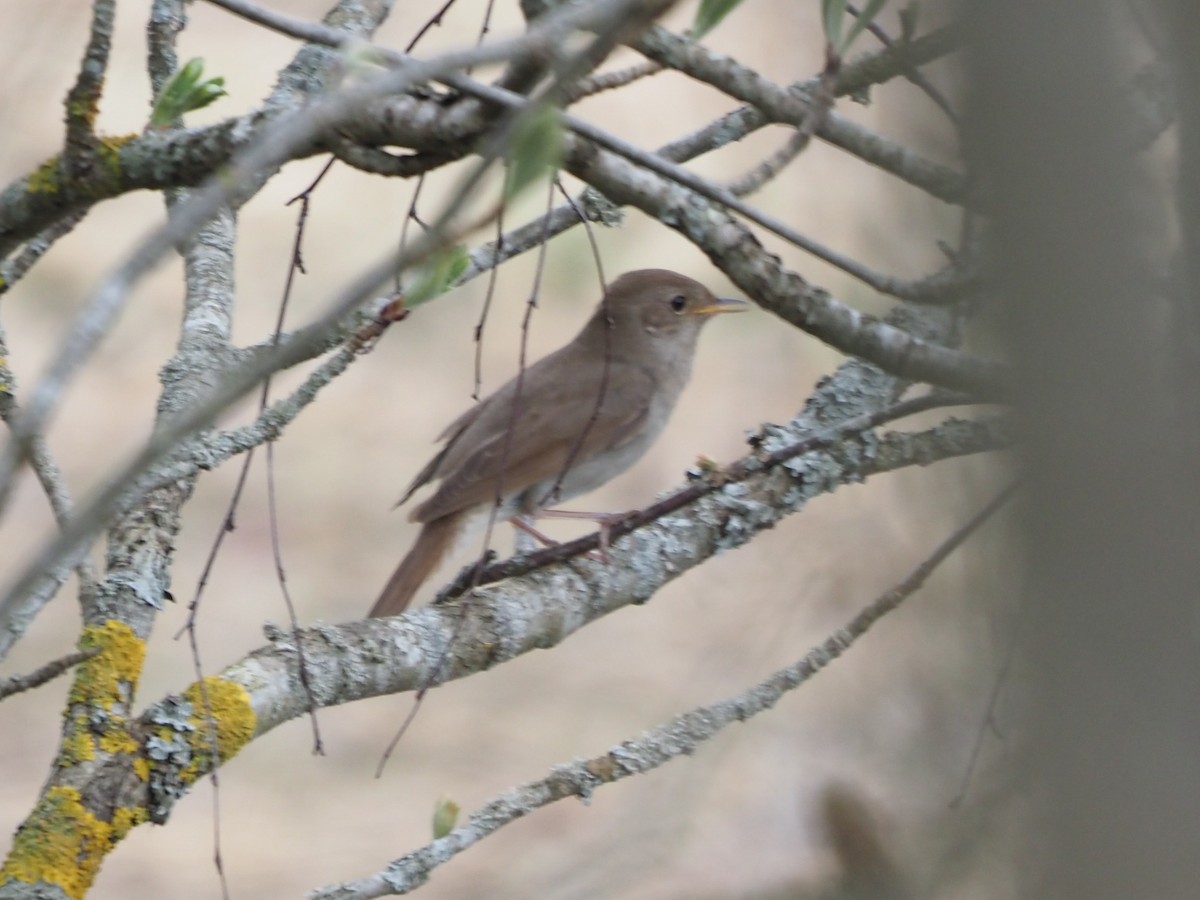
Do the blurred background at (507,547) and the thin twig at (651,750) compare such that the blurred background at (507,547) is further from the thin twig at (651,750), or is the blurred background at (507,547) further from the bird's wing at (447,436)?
the bird's wing at (447,436)

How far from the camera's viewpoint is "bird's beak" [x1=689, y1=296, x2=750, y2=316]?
17.5 feet

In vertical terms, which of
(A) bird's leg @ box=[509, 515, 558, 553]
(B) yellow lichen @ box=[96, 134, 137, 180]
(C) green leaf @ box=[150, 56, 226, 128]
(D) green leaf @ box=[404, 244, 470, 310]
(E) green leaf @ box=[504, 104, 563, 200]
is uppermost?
(A) bird's leg @ box=[509, 515, 558, 553]

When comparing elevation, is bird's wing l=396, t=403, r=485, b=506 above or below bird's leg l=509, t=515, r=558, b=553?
above

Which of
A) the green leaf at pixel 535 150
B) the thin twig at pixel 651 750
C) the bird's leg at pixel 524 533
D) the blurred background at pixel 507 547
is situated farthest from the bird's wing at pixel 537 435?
the green leaf at pixel 535 150

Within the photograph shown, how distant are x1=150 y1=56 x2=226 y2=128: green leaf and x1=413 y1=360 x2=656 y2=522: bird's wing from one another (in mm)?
1494

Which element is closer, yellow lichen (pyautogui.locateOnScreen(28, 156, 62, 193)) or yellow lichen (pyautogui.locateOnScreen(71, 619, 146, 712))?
yellow lichen (pyautogui.locateOnScreen(71, 619, 146, 712))

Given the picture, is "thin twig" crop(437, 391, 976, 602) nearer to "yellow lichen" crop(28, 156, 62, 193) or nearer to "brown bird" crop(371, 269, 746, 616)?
"brown bird" crop(371, 269, 746, 616)

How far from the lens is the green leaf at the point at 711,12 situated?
6.38 ft

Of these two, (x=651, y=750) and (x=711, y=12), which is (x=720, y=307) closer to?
(x=651, y=750)

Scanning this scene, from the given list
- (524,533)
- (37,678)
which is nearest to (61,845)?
(37,678)

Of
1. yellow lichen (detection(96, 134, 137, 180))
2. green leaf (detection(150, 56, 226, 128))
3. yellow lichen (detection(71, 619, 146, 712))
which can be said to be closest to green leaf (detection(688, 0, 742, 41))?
yellow lichen (detection(96, 134, 137, 180))

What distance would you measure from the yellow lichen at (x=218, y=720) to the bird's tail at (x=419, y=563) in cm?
155

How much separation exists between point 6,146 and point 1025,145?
7.09 m

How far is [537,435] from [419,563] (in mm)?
591
